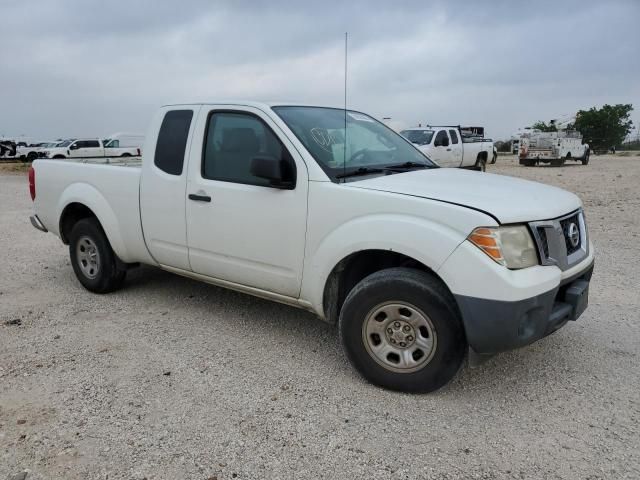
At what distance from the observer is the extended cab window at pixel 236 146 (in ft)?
12.8

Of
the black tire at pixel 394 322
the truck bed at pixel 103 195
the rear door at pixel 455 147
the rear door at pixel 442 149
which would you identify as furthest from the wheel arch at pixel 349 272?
the rear door at pixel 455 147

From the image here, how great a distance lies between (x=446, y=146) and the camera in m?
18.8

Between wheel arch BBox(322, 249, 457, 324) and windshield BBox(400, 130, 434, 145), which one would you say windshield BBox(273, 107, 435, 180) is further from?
windshield BBox(400, 130, 434, 145)

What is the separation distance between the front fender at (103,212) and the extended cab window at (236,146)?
1.29 m

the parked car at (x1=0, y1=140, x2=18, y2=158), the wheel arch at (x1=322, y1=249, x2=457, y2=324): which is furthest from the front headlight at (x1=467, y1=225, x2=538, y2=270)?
the parked car at (x1=0, y1=140, x2=18, y2=158)

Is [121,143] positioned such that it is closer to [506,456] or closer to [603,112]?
[506,456]

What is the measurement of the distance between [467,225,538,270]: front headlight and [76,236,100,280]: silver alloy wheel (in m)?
3.81

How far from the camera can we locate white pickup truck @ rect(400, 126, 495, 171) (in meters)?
18.2

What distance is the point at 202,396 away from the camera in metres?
3.35

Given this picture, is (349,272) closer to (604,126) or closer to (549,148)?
(549,148)

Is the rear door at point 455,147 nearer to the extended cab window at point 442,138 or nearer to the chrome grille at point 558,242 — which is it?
the extended cab window at point 442,138

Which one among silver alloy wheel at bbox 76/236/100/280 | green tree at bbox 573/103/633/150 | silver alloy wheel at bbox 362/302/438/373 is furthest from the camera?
green tree at bbox 573/103/633/150

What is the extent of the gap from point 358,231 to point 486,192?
2.70ft

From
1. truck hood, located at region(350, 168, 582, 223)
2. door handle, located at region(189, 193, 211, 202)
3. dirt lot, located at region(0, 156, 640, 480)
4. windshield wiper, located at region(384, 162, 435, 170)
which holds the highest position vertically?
windshield wiper, located at region(384, 162, 435, 170)
